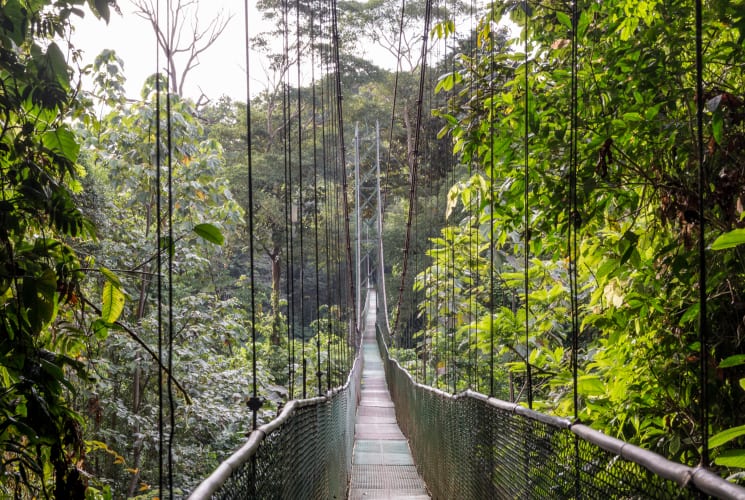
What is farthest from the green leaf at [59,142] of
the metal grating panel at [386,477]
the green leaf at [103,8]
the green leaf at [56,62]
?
the metal grating panel at [386,477]

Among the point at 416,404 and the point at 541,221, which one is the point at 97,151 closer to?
the point at 416,404

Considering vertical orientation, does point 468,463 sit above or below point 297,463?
below

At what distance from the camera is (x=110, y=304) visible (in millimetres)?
1269

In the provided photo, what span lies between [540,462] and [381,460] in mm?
4363

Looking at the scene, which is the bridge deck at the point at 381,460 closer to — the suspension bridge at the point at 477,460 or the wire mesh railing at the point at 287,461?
the suspension bridge at the point at 477,460

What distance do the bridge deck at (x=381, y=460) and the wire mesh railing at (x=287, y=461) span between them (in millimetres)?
890

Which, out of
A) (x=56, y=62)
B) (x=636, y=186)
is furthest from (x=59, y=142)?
(x=636, y=186)

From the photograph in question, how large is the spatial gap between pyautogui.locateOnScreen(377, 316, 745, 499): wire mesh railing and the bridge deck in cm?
102

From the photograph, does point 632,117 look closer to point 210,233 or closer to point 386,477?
point 210,233

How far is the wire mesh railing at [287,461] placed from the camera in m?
1.15

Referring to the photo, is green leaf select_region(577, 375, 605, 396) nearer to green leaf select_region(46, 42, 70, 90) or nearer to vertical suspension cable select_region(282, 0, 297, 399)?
vertical suspension cable select_region(282, 0, 297, 399)

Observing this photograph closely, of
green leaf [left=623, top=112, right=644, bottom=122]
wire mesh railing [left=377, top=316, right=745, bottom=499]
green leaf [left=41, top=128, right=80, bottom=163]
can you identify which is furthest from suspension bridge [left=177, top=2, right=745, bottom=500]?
green leaf [left=41, top=128, right=80, bottom=163]

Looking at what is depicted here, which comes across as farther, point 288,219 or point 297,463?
point 288,219

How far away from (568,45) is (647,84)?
49 centimetres
